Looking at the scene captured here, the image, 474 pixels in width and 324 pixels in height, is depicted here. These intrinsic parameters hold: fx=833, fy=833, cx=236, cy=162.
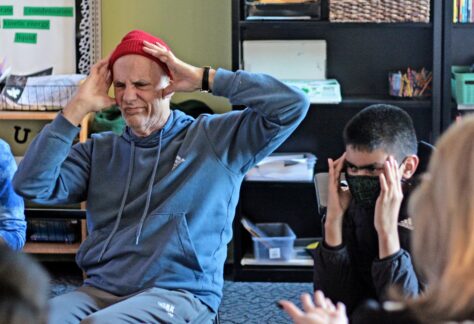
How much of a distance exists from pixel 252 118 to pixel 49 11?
85.2 inches

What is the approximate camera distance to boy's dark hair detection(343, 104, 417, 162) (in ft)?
7.24

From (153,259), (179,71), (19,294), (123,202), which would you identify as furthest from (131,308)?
(19,294)

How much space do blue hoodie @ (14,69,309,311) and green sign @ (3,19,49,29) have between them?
1.93 metres

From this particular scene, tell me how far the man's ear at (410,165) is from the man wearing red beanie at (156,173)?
0.32 metres

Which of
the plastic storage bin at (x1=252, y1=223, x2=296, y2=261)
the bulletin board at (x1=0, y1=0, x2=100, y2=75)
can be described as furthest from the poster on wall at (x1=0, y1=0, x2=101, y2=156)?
the plastic storage bin at (x1=252, y1=223, x2=296, y2=261)

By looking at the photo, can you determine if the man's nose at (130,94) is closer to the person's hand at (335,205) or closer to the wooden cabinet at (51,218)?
the person's hand at (335,205)

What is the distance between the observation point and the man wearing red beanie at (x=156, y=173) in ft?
7.44

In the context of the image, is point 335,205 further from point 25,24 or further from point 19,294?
point 25,24

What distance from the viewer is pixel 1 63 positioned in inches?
164

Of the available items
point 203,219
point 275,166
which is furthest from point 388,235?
point 275,166

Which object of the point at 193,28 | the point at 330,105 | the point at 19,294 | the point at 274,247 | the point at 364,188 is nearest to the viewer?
the point at 19,294

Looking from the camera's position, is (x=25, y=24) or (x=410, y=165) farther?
(x=25, y=24)

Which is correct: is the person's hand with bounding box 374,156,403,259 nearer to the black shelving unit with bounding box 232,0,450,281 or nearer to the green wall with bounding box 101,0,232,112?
the black shelving unit with bounding box 232,0,450,281

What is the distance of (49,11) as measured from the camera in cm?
416
